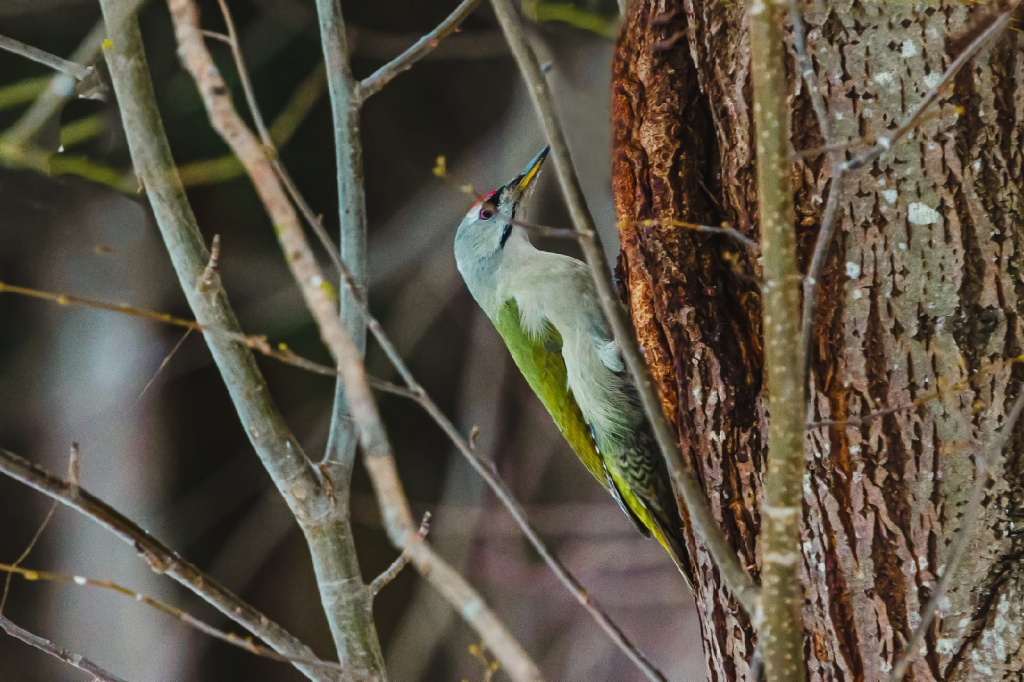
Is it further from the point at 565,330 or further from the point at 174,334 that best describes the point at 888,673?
the point at 174,334

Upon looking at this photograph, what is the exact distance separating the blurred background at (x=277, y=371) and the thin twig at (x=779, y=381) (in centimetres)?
93

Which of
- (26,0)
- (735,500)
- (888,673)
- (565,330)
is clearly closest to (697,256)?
(735,500)

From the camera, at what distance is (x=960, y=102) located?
3.00ft

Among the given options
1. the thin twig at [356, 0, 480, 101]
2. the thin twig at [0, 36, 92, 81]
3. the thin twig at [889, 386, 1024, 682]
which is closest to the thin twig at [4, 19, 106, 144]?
the thin twig at [0, 36, 92, 81]

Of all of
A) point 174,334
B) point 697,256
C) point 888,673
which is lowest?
point 888,673

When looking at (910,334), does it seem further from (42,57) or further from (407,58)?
(42,57)

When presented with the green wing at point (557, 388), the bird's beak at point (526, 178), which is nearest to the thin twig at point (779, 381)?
the green wing at point (557, 388)

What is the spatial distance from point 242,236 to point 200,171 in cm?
42

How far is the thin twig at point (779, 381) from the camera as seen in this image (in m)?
0.62

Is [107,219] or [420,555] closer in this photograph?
[420,555]

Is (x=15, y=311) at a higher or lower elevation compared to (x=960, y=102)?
higher

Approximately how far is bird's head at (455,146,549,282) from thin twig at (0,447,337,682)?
1.04 meters

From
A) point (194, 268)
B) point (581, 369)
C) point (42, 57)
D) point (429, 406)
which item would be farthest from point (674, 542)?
point (42, 57)

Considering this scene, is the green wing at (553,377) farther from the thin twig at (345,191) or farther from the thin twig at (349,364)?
the thin twig at (349,364)
